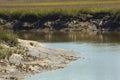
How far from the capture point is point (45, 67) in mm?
39438

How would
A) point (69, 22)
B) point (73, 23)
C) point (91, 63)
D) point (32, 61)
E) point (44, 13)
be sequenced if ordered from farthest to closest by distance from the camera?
point (44, 13), point (69, 22), point (73, 23), point (91, 63), point (32, 61)

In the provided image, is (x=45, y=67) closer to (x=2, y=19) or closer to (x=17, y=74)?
(x=17, y=74)

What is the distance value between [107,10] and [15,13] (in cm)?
1350

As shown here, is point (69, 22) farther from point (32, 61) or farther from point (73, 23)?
point (32, 61)

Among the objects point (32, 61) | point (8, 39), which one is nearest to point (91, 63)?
point (32, 61)

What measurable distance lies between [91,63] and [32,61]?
4335 millimetres

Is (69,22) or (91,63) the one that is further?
(69,22)

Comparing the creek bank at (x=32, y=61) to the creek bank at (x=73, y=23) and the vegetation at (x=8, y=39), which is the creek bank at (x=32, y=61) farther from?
the creek bank at (x=73, y=23)

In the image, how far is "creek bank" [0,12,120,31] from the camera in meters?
74.9

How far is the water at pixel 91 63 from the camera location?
36000 millimetres

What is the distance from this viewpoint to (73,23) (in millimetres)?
77000

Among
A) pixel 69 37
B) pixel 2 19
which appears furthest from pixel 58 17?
pixel 69 37

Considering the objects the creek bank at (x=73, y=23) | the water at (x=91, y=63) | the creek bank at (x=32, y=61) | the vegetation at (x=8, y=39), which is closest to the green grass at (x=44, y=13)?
the creek bank at (x=73, y=23)

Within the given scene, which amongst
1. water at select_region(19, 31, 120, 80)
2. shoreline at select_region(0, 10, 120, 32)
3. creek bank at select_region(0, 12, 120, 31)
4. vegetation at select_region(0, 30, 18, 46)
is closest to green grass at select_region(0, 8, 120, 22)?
shoreline at select_region(0, 10, 120, 32)
